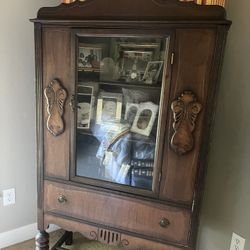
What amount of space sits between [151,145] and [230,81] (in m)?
0.59

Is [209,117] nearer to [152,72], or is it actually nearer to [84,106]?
[152,72]

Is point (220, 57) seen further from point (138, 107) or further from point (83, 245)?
point (83, 245)

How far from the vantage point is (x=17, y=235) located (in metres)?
1.96

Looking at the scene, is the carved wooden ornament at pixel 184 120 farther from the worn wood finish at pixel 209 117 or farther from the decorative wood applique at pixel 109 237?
the decorative wood applique at pixel 109 237

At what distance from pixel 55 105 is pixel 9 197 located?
2.74ft

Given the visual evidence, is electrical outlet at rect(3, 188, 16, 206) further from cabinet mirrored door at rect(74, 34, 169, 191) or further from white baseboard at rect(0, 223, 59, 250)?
cabinet mirrored door at rect(74, 34, 169, 191)

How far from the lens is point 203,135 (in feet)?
4.05

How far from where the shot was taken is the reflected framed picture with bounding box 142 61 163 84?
1314 mm

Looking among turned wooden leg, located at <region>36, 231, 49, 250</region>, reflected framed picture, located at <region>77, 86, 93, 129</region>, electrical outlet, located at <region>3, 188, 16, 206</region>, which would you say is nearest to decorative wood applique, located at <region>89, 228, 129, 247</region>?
turned wooden leg, located at <region>36, 231, 49, 250</region>

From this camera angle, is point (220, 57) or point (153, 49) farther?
point (153, 49)

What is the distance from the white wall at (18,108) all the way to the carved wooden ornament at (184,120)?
1021 millimetres

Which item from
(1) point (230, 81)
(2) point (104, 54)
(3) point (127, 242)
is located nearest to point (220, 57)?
(1) point (230, 81)

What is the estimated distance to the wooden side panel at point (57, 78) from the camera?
4.50 feet

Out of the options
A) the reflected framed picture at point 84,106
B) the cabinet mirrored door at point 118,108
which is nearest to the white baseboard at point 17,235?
the cabinet mirrored door at point 118,108
